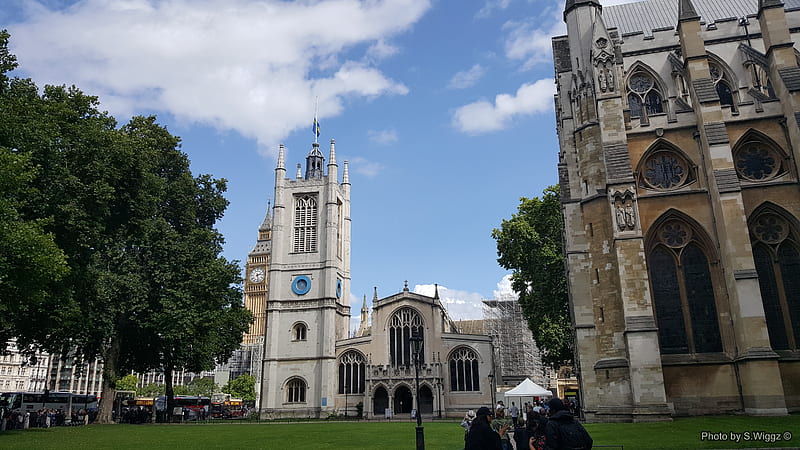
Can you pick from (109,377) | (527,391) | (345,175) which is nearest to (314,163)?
(345,175)

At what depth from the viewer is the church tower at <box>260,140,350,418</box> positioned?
1804 inches

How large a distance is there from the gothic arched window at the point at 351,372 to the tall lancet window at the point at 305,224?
390 inches

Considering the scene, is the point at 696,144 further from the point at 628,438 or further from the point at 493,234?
the point at 493,234

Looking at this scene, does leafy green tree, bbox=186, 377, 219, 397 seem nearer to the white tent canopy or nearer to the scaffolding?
the scaffolding

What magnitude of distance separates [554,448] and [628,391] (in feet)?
51.7

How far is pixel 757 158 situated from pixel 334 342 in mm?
33496

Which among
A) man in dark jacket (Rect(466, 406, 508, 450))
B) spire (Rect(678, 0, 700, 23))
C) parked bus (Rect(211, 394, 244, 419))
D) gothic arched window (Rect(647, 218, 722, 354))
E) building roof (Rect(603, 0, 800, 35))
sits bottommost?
parked bus (Rect(211, 394, 244, 419))

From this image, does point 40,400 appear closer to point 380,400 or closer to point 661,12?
point 380,400

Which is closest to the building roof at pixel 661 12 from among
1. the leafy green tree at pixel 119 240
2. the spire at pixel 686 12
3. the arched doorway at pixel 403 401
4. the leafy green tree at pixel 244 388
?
the spire at pixel 686 12

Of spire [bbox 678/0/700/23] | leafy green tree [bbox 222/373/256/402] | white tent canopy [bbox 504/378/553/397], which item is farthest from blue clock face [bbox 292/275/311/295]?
leafy green tree [bbox 222/373/256/402]

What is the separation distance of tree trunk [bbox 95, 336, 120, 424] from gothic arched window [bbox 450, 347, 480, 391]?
2370cm

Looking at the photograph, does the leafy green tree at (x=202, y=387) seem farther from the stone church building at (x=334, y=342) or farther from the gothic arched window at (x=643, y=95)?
the gothic arched window at (x=643, y=95)

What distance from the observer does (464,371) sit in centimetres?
4403

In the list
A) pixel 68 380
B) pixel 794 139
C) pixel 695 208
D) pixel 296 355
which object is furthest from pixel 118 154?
pixel 68 380
